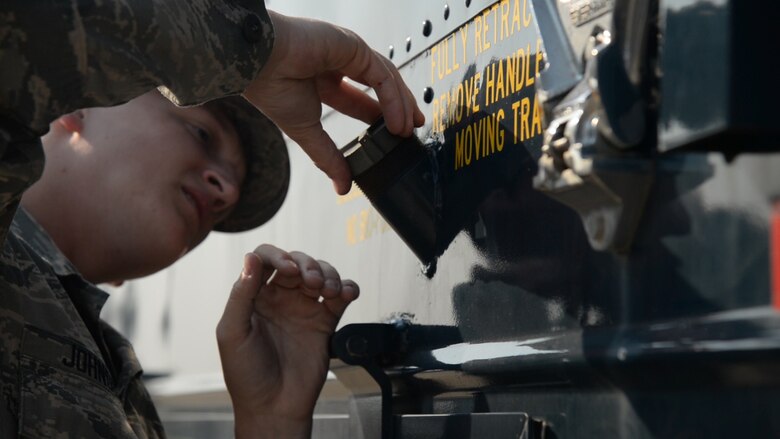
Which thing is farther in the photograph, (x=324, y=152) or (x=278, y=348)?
(x=278, y=348)

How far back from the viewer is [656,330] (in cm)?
95

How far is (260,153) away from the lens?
7.14 feet

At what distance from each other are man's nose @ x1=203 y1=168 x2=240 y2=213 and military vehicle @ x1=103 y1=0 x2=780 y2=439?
0.24m

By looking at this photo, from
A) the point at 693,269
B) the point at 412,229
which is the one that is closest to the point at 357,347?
the point at 412,229

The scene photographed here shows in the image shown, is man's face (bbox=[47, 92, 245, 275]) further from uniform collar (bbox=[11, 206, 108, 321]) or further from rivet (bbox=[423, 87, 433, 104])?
rivet (bbox=[423, 87, 433, 104])

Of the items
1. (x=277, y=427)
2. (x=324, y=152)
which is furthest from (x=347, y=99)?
(x=277, y=427)

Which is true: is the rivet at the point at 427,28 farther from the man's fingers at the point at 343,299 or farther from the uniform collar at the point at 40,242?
the uniform collar at the point at 40,242

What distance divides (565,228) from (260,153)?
1.16 metres

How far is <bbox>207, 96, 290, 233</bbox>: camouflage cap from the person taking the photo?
7.06 feet

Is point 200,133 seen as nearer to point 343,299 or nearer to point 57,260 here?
point 57,260

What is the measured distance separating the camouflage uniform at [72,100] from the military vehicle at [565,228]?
12.2 inches

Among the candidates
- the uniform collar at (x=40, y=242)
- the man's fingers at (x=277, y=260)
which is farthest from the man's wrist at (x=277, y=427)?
the uniform collar at (x=40, y=242)

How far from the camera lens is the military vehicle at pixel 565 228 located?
83cm

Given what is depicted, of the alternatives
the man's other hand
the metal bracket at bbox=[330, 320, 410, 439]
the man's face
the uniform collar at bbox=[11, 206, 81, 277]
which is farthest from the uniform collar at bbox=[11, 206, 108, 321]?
the metal bracket at bbox=[330, 320, 410, 439]
